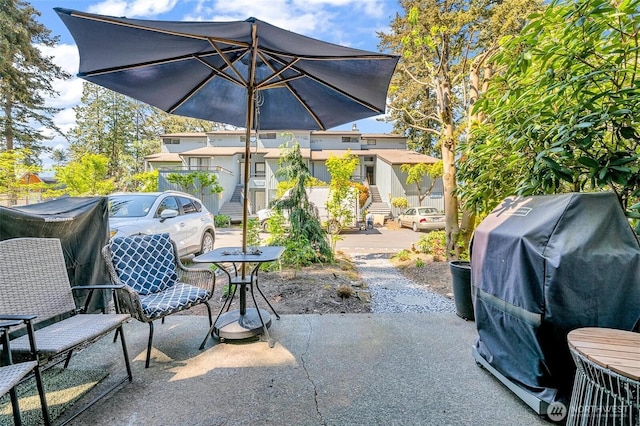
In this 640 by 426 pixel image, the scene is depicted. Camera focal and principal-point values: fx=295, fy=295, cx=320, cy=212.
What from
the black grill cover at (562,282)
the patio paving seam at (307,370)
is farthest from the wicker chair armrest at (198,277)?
the black grill cover at (562,282)

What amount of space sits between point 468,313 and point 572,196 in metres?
2.16

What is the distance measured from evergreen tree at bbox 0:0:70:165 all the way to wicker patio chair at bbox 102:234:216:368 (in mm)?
17440

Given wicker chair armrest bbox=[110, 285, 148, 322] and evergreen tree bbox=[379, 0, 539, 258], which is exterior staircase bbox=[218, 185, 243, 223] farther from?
wicker chair armrest bbox=[110, 285, 148, 322]

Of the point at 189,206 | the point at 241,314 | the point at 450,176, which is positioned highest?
the point at 450,176

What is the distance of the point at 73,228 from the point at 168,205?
3.38 m

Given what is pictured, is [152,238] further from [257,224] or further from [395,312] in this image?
[395,312]

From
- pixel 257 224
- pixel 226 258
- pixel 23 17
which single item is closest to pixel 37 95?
pixel 23 17

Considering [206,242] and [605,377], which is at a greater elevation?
[605,377]

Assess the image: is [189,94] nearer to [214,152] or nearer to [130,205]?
[130,205]

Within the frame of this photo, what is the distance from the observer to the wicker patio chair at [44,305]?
2.08 metres

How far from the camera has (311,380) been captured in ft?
8.15

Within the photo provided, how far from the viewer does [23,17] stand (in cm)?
1655

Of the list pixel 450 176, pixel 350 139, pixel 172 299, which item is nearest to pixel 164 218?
pixel 172 299

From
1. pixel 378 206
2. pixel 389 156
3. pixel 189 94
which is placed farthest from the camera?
pixel 389 156
